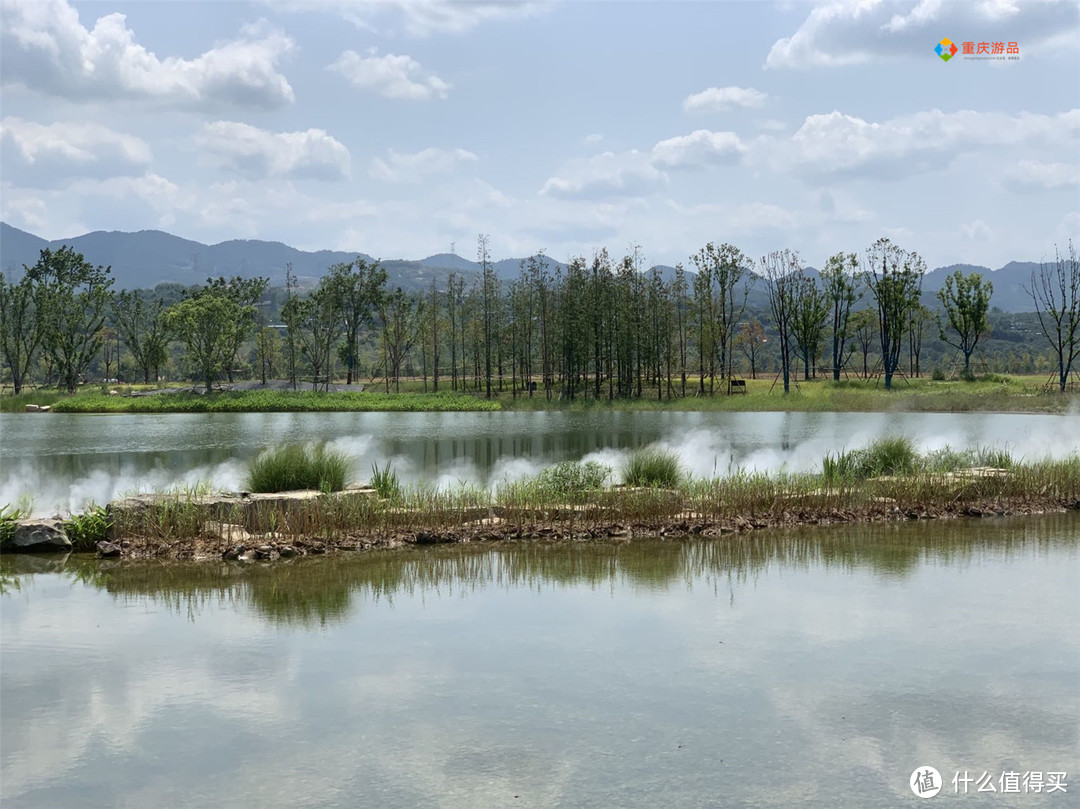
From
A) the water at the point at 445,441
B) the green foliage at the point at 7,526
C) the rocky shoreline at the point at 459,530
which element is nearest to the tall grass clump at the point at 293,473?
the rocky shoreline at the point at 459,530

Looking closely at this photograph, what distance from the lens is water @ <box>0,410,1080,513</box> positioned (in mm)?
19047

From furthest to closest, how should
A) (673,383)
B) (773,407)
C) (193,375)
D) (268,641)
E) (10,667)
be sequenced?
(193,375) → (673,383) → (773,407) → (268,641) → (10,667)

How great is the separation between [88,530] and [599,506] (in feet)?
21.8

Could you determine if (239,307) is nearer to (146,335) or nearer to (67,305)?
(67,305)

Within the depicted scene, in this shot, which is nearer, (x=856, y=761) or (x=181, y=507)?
(x=856, y=761)

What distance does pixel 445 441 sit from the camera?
2873 cm

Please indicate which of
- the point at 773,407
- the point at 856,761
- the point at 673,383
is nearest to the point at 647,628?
the point at 856,761

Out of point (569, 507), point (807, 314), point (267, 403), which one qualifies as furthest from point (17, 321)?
point (569, 507)

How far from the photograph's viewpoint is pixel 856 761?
5516mm

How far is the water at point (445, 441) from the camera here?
19047 millimetres

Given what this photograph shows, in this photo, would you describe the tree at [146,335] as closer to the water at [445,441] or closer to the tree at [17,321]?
the tree at [17,321]

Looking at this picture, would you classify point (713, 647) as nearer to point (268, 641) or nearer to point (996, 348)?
point (268, 641)

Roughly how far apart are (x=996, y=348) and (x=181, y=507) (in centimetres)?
11743

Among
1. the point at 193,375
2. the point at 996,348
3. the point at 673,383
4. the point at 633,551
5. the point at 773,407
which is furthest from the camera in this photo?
the point at 996,348
